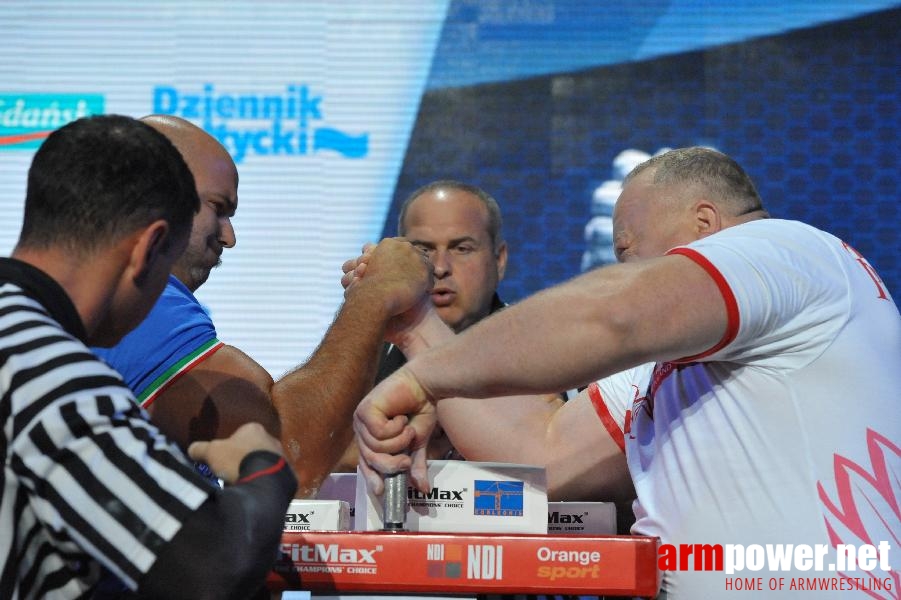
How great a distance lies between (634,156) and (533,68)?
524 mm

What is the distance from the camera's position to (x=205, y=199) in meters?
1.79

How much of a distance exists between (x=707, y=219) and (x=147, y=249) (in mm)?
829

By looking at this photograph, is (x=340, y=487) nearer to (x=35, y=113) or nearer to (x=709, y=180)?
(x=709, y=180)

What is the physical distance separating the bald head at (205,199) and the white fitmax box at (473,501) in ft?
2.36

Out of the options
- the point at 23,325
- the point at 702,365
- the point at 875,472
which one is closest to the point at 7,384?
the point at 23,325

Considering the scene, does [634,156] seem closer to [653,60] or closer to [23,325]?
[653,60]

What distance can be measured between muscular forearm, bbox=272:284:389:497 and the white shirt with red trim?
576mm

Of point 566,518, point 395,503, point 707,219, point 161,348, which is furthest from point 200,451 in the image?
point 707,219

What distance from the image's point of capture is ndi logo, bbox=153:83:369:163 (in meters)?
3.84

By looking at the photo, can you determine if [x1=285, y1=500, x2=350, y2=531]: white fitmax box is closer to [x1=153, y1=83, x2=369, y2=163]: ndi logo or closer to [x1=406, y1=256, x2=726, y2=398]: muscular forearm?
[x1=406, y1=256, x2=726, y2=398]: muscular forearm

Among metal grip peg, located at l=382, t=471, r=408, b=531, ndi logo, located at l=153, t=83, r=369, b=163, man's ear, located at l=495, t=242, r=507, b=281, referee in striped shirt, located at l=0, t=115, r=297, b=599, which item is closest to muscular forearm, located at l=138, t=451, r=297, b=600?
referee in striped shirt, located at l=0, t=115, r=297, b=599

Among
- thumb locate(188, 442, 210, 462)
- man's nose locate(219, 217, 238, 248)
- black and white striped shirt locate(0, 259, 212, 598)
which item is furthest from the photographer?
man's nose locate(219, 217, 238, 248)

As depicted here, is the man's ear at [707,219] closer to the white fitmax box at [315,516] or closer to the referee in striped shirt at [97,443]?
the white fitmax box at [315,516]

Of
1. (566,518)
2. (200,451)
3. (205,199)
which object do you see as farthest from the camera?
(205,199)
